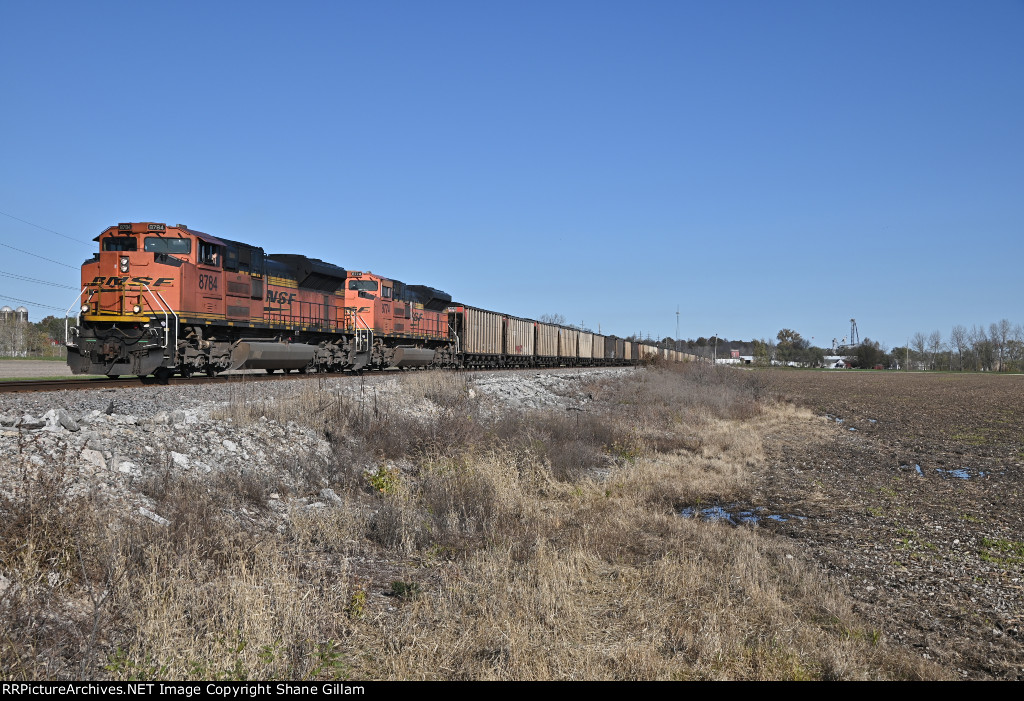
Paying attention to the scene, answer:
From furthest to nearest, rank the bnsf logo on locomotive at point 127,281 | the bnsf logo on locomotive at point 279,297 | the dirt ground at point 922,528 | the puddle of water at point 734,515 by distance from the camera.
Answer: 1. the bnsf logo on locomotive at point 279,297
2. the bnsf logo on locomotive at point 127,281
3. the puddle of water at point 734,515
4. the dirt ground at point 922,528

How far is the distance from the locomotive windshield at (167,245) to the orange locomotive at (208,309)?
0.02m

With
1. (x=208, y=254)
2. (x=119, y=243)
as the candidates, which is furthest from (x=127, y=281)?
(x=208, y=254)

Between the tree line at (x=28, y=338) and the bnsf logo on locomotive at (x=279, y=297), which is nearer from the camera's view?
the bnsf logo on locomotive at (x=279, y=297)

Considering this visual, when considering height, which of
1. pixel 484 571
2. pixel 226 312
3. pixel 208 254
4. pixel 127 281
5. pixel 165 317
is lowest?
pixel 484 571

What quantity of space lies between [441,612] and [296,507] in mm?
3107

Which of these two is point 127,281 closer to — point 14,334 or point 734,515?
point 734,515

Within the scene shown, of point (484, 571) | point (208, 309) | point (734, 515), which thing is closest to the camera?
point (484, 571)

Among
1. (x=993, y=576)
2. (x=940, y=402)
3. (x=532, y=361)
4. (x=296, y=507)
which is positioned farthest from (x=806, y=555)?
(x=940, y=402)

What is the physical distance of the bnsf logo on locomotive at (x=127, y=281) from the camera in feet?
47.7

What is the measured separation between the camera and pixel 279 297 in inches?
744

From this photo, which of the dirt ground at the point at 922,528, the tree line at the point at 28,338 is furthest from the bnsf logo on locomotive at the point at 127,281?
the tree line at the point at 28,338

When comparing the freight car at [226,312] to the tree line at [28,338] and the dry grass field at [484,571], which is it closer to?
the dry grass field at [484,571]

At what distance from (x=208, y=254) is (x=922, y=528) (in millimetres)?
15072

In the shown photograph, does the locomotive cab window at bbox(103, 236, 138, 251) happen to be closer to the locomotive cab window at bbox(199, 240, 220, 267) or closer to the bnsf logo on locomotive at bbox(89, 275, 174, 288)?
the bnsf logo on locomotive at bbox(89, 275, 174, 288)
